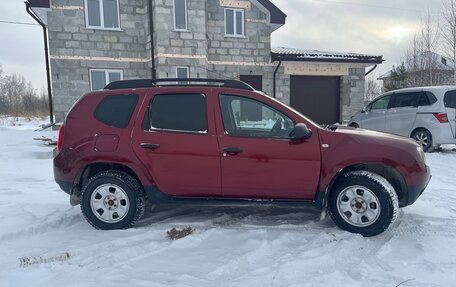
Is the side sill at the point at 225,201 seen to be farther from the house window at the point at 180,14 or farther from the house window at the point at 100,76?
the house window at the point at 100,76

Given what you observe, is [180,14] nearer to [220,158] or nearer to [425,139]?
[425,139]

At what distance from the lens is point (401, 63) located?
84.4 feet

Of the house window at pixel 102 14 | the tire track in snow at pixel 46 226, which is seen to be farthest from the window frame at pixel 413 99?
the house window at pixel 102 14

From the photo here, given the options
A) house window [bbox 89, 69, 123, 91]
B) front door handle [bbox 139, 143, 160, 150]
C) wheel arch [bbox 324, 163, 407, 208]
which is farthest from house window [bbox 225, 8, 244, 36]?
wheel arch [bbox 324, 163, 407, 208]

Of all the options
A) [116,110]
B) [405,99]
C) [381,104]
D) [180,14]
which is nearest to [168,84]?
[116,110]

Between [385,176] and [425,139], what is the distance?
6090mm

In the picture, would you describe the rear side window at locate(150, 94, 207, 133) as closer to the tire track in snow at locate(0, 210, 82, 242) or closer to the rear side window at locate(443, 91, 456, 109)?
the tire track in snow at locate(0, 210, 82, 242)

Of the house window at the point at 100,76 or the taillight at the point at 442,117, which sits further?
the house window at the point at 100,76

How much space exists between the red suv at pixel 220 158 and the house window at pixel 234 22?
11355 mm

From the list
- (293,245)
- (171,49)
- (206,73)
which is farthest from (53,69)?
(293,245)

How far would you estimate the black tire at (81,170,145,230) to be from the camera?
3740mm

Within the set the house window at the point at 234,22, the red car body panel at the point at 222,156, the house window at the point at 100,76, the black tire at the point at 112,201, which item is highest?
the house window at the point at 234,22

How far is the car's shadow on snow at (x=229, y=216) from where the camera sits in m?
3.93

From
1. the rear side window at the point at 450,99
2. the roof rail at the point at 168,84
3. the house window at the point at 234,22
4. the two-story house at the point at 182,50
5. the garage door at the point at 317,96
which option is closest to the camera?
the roof rail at the point at 168,84
